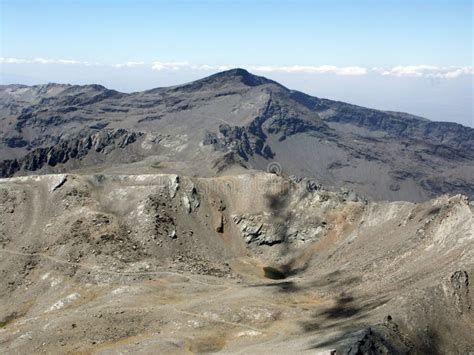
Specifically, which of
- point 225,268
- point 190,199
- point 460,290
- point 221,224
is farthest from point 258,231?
point 460,290

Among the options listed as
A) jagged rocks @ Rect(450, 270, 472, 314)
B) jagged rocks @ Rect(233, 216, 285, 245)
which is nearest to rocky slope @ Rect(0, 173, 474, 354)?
jagged rocks @ Rect(450, 270, 472, 314)

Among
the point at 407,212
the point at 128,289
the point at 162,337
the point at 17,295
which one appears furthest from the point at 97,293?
the point at 407,212

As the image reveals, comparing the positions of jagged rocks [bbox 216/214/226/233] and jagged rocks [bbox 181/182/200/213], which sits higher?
jagged rocks [bbox 181/182/200/213]

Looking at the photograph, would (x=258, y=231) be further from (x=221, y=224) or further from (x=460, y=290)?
(x=460, y=290)

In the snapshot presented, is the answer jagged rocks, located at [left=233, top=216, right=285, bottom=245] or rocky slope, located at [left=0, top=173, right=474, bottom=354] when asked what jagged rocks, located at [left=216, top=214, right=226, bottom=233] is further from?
jagged rocks, located at [left=233, top=216, right=285, bottom=245]

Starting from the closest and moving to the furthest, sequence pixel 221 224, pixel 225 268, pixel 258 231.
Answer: pixel 225 268 < pixel 221 224 < pixel 258 231

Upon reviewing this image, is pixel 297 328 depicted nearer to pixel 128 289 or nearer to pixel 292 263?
pixel 128 289

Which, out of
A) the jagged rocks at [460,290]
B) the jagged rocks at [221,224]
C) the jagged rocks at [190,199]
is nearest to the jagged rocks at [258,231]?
the jagged rocks at [221,224]

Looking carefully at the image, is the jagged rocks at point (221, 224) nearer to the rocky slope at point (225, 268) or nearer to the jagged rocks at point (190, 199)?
the rocky slope at point (225, 268)
